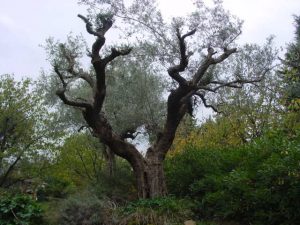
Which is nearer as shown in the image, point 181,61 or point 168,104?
point 181,61

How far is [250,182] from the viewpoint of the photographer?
33.8 ft

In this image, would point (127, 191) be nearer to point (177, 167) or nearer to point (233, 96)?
point (177, 167)

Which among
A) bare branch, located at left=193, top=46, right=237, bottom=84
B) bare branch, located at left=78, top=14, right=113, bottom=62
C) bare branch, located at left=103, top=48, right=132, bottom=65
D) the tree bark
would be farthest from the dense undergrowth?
bare branch, located at left=78, top=14, right=113, bottom=62

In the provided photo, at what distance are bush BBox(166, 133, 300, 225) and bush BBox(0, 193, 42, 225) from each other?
182 inches

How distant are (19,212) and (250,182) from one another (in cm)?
662

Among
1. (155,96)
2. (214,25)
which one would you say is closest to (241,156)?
(214,25)

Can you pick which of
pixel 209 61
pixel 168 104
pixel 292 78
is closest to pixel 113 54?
pixel 168 104

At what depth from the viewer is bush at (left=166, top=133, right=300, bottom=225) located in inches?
349

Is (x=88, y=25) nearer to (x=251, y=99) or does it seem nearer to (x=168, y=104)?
(x=168, y=104)

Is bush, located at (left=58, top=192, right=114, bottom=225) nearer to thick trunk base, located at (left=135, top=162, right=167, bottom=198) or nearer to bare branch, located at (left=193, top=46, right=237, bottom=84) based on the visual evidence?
thick trunk base, located at (left=135, top=162, right=167, bottom=198)

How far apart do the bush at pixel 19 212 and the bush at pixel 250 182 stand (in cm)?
463

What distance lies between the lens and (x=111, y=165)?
19.5 meters

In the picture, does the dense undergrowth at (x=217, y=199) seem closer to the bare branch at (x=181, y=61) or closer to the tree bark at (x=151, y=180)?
the tree bark at (x=151, y=180)

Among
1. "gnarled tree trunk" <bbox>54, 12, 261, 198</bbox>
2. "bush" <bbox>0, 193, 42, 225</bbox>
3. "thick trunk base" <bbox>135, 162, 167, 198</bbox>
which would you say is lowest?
"bush" <bbox>0, 193, 42, 225</bbox>
